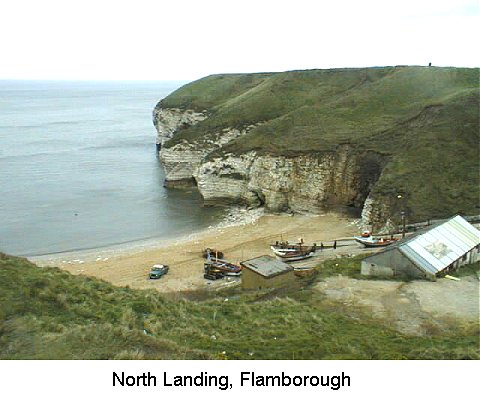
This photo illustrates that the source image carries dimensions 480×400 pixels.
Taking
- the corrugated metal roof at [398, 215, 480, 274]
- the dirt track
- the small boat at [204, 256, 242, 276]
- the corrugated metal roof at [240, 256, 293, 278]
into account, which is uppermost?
the corrugated metal roof at [398, 215, 480, 274]

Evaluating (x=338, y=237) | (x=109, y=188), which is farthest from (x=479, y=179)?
(x=109, y=188)

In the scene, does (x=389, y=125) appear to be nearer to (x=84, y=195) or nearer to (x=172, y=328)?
(x=84, y=195)

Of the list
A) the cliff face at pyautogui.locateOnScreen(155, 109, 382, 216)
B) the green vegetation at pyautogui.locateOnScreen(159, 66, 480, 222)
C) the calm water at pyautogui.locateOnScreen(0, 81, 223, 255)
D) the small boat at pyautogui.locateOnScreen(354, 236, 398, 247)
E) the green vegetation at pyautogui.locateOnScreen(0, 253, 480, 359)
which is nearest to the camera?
the green vegetation at pyautogui.locateOnScreen(0, 253, 480, 359)

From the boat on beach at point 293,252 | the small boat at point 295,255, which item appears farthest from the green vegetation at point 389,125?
the small boat at point 295,255

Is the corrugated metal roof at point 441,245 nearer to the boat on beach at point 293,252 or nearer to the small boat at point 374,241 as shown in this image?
the small boat at point 374,241

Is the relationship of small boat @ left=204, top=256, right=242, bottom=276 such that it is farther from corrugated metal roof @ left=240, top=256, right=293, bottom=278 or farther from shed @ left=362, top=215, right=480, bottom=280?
shed @ left=362, top=215, right=480, bottom=280

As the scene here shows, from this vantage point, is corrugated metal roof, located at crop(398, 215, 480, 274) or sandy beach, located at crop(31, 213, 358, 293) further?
sandy beach, located at crop(31, 213, 358, 293)

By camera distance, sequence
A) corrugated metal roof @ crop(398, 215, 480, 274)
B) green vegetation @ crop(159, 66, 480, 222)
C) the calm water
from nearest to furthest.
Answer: corrugated metal roof @ crop(398, 215, 480, 274) < green vegetation @ crop(159, 66, 480, 222) < the calm water

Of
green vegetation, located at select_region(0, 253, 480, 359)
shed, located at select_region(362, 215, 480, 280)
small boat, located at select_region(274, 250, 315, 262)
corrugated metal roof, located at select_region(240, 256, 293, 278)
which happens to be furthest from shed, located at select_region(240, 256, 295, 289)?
small boat, located at select_region(274, 250, 315, 262)
